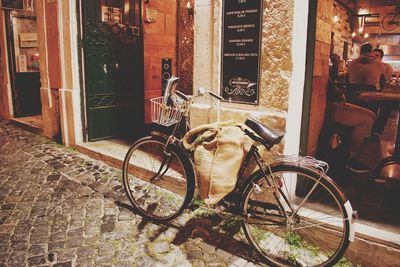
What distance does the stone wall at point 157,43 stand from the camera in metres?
7.85

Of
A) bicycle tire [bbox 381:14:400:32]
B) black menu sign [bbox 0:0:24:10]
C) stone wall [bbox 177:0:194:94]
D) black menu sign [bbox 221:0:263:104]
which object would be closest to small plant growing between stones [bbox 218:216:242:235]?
black menu sign [bbox 221:0:263:104]

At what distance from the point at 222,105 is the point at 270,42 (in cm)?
96

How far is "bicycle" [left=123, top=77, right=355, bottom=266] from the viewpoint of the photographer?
2791 mm

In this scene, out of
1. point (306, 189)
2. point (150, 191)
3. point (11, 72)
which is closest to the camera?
point (306, 189)

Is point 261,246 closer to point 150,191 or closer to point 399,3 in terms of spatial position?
point 150,191

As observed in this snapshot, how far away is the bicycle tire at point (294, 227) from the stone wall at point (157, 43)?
503cm

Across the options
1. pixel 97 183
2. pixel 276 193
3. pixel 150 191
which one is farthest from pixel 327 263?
pixel 97 183

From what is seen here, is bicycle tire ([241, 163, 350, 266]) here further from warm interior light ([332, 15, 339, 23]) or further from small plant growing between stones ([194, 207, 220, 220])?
warm interior light ([332, 15, 339, 23])

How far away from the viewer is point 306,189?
3957 mm

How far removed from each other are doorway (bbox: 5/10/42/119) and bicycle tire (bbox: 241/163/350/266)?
7536mm

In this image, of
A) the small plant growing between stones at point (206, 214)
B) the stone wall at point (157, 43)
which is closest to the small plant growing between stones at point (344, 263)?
the small plant growing between stones at point (206, 214)

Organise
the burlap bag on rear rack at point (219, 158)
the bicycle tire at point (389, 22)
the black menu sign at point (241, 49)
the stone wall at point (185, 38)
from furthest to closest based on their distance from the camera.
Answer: the bicycle tire at point (389, 22) → the stone wall at point (185, 38) → the black menu sign at point (241, 49) → the burlap bag on rear rack at point (219, 158)

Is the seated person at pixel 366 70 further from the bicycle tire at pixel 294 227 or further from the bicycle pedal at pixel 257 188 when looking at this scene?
the bicycle pedal at pixel 257 188

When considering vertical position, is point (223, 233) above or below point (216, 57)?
below
